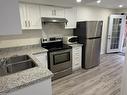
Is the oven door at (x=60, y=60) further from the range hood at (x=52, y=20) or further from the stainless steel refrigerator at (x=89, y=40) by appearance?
the range hood at (x=52, y=20)

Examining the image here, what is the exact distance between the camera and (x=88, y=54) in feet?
12.6

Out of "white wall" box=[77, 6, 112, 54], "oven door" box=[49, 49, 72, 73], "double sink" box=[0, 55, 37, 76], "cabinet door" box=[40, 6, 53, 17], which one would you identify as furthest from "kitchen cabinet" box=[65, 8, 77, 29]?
"double sink" box=[0, 55, 37, 76]

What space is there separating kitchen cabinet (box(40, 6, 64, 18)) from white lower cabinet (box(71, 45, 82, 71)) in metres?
1.14

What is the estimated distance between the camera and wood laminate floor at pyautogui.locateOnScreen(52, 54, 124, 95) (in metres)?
2.63

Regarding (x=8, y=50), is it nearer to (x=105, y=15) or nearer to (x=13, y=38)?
(x=13, y=38)

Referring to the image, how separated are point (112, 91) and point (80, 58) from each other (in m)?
1.52

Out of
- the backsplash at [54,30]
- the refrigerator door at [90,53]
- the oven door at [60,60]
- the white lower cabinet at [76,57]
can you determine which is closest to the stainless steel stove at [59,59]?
the oven door at [60,60]

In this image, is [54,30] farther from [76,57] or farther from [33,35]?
[76,57]

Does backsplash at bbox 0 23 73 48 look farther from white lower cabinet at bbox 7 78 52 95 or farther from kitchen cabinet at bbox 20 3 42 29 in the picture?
white lower cabinet at bbox 7 78 52 95

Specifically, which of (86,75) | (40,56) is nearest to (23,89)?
(40,56)

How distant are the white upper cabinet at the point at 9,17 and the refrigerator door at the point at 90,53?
116 inches

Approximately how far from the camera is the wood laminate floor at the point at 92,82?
263 centimetres

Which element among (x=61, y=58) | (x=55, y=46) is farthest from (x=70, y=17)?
(x=61, y=58)

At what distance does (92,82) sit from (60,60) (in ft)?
3.60
